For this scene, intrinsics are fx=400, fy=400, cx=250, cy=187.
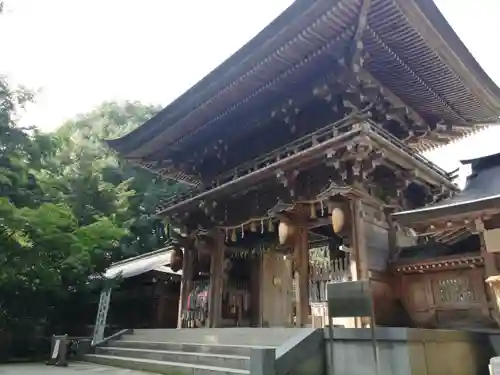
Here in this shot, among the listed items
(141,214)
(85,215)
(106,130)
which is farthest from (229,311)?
(106,130)

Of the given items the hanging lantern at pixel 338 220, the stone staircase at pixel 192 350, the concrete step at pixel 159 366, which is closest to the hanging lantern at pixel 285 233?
the hanging lantern at pixel 338 220

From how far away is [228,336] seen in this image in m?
8.52

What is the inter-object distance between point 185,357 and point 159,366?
1.87 ft

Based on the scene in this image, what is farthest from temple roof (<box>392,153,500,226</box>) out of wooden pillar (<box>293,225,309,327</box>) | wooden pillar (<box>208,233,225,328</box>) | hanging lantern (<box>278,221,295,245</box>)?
wooden pillar (<box>208,233,225,328</box>)

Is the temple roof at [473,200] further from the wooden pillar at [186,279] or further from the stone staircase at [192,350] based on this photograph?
the wooden pillar at [186,279]

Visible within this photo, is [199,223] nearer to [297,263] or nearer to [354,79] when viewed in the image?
[297,263]

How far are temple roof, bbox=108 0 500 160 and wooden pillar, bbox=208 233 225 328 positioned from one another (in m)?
3.61

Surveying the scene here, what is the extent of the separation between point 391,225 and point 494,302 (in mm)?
2974

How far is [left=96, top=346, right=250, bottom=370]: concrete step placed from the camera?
6.97 metres

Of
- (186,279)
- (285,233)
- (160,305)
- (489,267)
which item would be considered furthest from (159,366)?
(160,305)

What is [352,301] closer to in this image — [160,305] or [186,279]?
[186,279]

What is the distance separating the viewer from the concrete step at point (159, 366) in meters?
6.93

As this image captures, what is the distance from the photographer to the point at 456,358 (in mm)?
6137

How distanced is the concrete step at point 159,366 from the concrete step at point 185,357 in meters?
0.16
